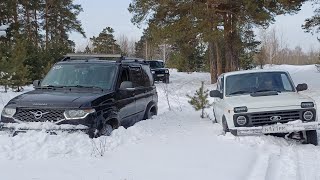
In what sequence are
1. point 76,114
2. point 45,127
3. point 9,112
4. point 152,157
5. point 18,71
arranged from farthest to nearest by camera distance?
point 18,71
point 9,112
point 76,114
point 45,127
point 152,157

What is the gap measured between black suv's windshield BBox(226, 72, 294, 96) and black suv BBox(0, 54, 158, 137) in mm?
2359

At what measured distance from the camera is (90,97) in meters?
8.36

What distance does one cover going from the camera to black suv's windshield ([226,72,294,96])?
10.1 metres

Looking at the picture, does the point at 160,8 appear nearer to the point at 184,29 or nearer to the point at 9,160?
the point at 184,29

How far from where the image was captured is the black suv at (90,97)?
26.1 feet

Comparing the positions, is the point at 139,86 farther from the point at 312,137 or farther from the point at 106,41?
the point at 106,41

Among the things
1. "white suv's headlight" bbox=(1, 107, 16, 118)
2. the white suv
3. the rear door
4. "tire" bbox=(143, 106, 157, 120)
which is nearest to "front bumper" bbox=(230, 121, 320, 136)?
the white suv

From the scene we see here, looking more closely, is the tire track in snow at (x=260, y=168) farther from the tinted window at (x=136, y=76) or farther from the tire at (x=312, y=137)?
the tinted window at (x=136, y=76)

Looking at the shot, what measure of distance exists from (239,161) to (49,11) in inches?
1578

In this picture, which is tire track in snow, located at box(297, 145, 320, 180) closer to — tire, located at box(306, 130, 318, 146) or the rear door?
tire, located at box(306, 130, 318, 146)

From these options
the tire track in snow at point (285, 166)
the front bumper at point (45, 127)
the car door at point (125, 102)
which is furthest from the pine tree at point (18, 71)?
the tire track in snow at point (285, 166)

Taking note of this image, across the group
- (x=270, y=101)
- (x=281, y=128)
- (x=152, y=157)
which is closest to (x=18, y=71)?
(x=270, y=101)

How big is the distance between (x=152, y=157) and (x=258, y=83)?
412 cm

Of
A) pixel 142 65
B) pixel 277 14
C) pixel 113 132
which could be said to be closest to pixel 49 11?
pixel 277 14
